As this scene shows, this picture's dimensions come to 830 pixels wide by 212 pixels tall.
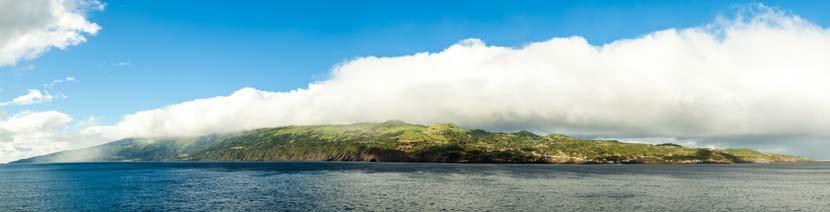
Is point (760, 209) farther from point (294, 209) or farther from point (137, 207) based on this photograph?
point (137, 207)

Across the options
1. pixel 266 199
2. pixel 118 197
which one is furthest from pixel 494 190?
pixel 118 197

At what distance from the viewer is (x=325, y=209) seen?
351 ft

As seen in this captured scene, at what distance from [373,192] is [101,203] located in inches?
2672

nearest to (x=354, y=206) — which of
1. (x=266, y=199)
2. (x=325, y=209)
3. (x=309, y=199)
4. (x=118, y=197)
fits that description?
(x=325, y=209)

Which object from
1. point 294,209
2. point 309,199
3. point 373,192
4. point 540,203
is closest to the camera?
point 294,209

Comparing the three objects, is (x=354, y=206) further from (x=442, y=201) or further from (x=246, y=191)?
(x=246, y=191)

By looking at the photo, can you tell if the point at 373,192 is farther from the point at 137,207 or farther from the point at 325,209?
the point at 137,207

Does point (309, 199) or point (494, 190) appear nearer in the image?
point (309, 199)

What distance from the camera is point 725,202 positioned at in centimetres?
12231

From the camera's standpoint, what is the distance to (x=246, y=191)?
151 m

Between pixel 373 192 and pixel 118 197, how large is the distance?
67.6 m

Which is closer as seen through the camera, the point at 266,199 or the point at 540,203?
the point at 540,203

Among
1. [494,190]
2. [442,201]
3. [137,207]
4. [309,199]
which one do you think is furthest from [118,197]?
[494,190]

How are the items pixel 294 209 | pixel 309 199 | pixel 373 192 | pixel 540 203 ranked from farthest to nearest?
1. pixel 373 192
2. pixel 309 199
3. pixel 540 203
4. pixel 294 209
